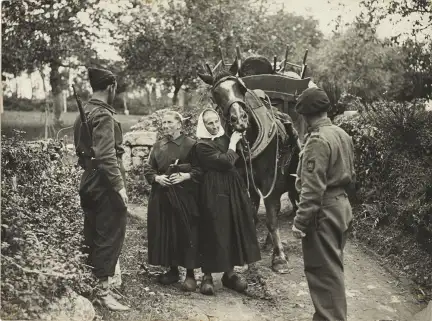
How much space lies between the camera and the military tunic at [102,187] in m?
4.01

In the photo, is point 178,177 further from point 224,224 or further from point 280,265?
point 280,265

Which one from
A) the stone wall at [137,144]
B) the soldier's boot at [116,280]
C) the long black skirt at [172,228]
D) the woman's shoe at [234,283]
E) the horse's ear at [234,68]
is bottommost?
the woman's shoe at [234,283]

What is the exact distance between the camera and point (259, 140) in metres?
5.13

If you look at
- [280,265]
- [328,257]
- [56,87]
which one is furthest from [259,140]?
[56,87]

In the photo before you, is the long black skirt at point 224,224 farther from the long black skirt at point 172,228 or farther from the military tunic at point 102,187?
the military tunic at point 102,187

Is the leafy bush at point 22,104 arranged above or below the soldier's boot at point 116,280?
above

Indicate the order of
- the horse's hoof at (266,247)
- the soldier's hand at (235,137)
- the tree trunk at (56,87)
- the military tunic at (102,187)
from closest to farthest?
the military tunic at (102,187) → the soldier's hand at (235,137) → the tree trunk at (56,87) → the horse's hoof at (266,247)

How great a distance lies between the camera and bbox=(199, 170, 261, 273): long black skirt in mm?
4504

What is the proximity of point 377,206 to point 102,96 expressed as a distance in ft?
11.8

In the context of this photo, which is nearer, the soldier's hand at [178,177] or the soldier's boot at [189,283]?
the soldier's hand at [178,177]

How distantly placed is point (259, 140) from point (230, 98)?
0.58m

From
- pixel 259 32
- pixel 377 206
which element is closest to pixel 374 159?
pixel 377 206

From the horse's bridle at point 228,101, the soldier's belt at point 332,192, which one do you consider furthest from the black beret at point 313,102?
the horse's bridle at point 228,101

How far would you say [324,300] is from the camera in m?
3.76
